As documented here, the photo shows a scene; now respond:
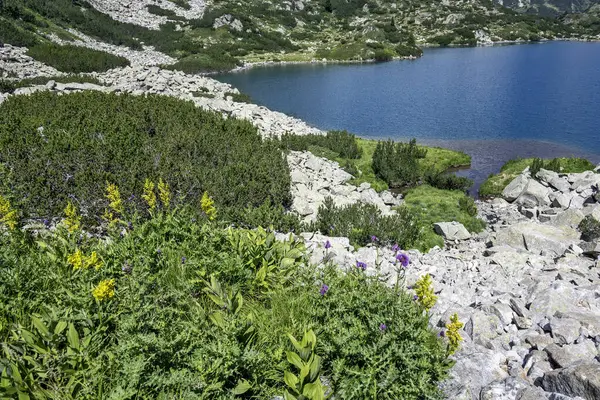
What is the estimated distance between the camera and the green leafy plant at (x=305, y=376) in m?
3.30

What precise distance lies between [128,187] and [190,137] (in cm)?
443

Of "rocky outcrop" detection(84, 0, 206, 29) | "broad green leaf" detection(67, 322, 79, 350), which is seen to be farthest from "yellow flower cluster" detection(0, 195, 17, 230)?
"rocky outcrop" detection(84, 0, 206, 29)

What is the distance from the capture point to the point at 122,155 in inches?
419

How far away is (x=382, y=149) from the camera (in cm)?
1936

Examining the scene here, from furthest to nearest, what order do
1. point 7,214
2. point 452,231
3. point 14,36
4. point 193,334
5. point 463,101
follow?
point 463,101, point 14,36, point 452,231, point 7,214, point 193,334

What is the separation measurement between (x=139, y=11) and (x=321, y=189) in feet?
261

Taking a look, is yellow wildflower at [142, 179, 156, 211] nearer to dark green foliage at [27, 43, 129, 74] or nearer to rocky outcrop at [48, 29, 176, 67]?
dark green foliage at [27, 43, 129, 74]

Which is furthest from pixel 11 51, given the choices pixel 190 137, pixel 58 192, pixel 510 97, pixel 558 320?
pixel 510 97

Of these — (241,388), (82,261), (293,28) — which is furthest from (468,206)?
(293,28)

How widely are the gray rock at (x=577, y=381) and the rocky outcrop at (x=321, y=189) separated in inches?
306

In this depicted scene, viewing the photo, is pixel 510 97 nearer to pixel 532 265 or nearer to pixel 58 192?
pixel 532 265

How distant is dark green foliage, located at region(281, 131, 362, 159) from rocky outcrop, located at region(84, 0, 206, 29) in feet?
209

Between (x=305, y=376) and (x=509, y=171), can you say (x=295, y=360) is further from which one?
(x=509, y=171)

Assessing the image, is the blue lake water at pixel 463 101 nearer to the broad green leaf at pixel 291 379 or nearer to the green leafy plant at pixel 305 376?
the green leafy plant at pixel 305 376
